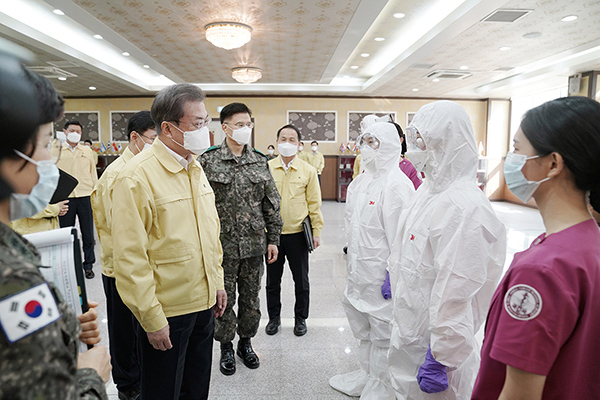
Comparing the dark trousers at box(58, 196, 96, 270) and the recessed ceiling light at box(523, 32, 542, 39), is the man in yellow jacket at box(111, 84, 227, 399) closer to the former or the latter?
the dark trousers at box(58, 196, 96, 270)

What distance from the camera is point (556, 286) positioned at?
0.81m

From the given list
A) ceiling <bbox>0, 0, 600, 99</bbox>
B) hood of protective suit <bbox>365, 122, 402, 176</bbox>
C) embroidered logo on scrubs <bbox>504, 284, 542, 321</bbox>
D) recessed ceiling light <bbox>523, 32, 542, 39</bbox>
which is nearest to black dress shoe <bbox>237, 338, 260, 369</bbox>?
hood of protective suit <bbox>365, 122, 402, 176</bbox>

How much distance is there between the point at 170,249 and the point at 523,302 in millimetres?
1235

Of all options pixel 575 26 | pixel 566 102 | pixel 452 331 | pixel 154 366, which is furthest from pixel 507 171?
pixel 575 26

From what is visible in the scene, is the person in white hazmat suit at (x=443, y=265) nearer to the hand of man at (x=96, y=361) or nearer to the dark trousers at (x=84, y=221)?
the hand of man at (x=96, y=361)

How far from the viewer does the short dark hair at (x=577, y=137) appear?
0.88m

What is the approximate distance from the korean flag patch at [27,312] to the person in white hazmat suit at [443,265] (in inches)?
48.3

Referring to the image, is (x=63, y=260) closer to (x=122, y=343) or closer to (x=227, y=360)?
(x=122, y=343)

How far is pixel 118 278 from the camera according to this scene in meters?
1.41

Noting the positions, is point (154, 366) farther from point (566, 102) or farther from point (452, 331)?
point (566, 102)

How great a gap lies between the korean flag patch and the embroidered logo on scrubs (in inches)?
37.3

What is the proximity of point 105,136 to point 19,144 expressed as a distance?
42.9 feet

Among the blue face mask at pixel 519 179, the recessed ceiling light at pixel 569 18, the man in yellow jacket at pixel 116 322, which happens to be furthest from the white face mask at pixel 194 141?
the recessed ceiling light at pixel 569 18

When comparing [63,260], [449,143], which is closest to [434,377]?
[449,143]
